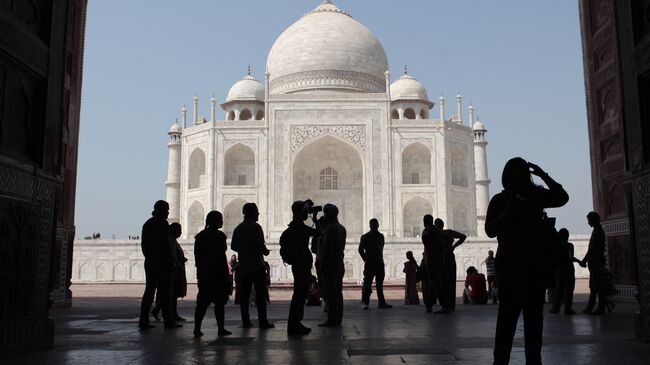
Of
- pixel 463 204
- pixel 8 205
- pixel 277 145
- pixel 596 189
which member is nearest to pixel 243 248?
pixel 8 205

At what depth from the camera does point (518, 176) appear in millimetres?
3109

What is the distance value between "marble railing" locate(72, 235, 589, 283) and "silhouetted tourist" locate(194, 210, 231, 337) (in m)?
15.5

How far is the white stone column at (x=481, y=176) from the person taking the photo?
31.9 meters

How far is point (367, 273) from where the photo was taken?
855 cm

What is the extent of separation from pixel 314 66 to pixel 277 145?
6130 mm

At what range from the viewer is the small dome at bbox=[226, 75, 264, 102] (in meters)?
32.8

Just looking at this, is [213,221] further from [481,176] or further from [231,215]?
[481,176]

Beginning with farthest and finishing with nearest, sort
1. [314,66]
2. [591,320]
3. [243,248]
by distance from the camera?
[314,66] → [591,320] → [243,248]

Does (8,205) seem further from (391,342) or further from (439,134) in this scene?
(439,134)

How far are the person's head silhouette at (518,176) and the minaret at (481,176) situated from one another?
28.8 meters

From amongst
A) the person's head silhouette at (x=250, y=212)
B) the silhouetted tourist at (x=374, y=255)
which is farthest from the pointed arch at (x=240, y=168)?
the person's head silhouette at (x=250, y=212)

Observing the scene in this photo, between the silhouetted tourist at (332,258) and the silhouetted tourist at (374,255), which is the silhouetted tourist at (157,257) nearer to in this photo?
the silhouetted tourist at (332,258)

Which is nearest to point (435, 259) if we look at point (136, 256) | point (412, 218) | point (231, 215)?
point (136, 256)

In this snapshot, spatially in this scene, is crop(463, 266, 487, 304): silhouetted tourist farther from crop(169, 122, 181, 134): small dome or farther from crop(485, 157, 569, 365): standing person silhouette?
crop(169, 122, 181, 134): small dome
